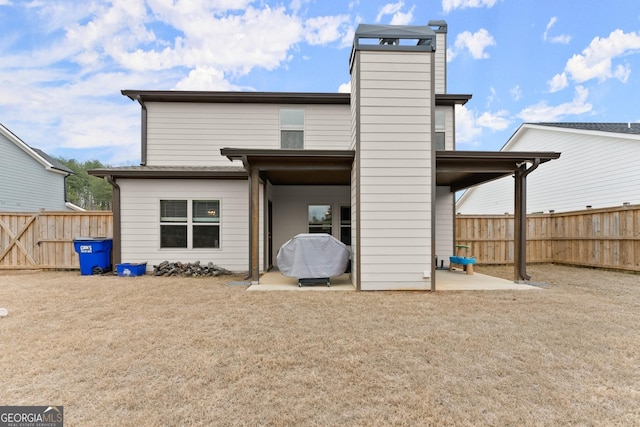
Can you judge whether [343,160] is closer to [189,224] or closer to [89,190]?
[189,224]

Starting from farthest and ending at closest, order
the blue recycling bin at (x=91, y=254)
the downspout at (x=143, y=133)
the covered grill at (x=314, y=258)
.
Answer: the downspout at (x=143, y=133), the blue recycling bin at (x=91, y=254), the covered grill at (x=314, y=258)

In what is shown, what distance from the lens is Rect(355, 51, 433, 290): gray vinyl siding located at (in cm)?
612

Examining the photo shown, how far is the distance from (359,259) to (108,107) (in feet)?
65.5

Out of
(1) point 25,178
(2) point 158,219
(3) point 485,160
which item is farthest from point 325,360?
(1) point 25,178

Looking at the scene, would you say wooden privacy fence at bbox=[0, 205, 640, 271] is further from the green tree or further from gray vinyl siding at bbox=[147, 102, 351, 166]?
the green tree

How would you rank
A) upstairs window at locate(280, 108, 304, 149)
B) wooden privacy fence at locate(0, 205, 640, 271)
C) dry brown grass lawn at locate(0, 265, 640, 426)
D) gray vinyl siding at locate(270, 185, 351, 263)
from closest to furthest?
dry brown grass lawn at locate(0, 265, 640, 426)
wooden privacy fence at locate(0, 205, 640, 271)
upstairs window at locate(280, 108, 304, 149)
gray vinyl siding at locate(270, 185, 351, 263)

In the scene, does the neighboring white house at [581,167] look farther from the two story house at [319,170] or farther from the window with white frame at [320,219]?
the window with white frame at [320,219]

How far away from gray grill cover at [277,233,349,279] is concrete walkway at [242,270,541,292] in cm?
32

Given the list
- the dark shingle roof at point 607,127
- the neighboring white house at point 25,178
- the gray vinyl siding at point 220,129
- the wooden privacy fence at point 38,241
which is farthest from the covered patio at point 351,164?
the neighboring white house at point 25,178

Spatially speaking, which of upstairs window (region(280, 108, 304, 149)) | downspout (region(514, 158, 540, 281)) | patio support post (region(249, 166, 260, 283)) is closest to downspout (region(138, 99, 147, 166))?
upstairs window (region(280, 108, 304, 149))

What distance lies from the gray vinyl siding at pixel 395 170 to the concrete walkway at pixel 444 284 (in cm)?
77

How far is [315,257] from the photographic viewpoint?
666 centimetres

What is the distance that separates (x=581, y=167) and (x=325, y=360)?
14383 mm

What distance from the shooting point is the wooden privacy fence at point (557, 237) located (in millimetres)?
8742
